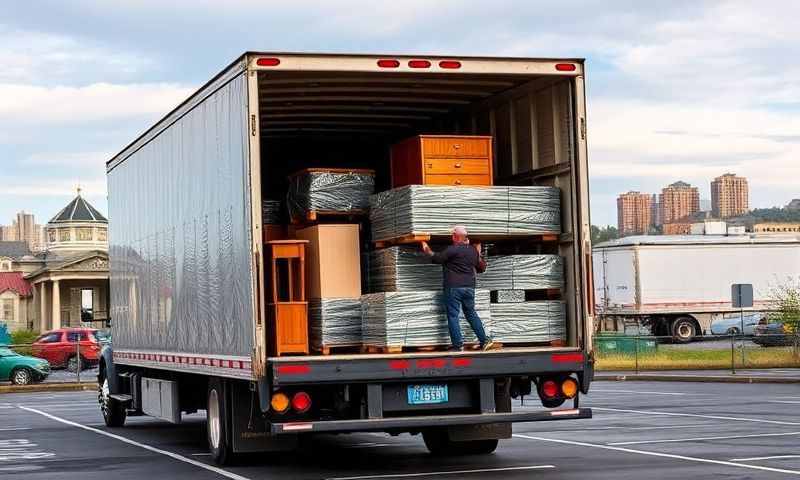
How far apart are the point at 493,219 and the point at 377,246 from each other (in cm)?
117

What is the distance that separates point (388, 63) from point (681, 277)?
49315mm

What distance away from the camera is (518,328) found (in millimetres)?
14719

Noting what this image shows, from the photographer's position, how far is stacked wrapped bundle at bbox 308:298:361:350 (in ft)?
47.2

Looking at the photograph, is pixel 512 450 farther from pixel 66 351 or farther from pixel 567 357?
pixel 66 351

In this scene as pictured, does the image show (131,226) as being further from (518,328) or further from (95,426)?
(518,328)

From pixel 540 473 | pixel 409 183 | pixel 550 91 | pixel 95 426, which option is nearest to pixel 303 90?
pixel 409 183

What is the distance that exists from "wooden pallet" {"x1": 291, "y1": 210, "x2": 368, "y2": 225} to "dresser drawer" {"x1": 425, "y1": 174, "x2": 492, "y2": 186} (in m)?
0.88

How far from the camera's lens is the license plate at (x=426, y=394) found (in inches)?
560

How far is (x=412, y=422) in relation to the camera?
14.0 m

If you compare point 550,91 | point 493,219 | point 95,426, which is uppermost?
point 550,91

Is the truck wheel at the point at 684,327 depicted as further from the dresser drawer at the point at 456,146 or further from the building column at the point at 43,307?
the building column at the point at 43,307

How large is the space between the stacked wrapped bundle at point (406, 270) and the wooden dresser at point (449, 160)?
0.72 m

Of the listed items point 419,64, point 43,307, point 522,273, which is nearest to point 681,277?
point 522,273

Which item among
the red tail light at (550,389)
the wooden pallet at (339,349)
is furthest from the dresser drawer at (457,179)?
A: the red tail light at (550,389)
